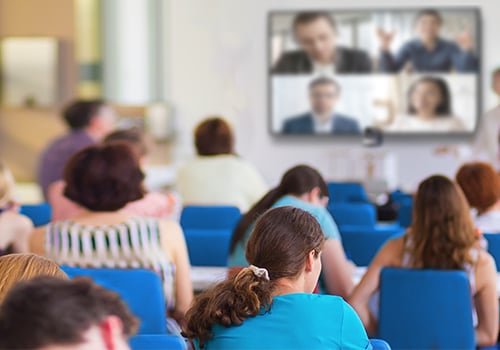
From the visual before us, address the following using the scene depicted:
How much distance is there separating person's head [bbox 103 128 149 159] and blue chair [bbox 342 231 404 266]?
1505mm

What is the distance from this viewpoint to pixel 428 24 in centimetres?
A: 1123

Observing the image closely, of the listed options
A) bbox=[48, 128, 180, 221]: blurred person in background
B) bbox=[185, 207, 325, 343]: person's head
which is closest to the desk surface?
bbox=[48, 128, 180, 221]: blurred person in background

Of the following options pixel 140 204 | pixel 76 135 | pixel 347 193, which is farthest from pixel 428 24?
pixel 140 204

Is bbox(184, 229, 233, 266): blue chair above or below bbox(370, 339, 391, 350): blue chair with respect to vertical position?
below

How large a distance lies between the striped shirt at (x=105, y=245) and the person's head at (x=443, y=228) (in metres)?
1.05

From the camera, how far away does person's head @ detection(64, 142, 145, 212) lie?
3896mm

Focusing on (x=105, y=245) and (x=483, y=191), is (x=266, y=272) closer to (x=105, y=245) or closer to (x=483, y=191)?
(x=105, y=245)

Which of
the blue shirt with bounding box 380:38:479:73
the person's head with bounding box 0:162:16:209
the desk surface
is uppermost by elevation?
the blue shirt with bounding box 380:38:479:73

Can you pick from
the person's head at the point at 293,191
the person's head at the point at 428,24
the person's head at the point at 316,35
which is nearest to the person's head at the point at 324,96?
the person's head at the point at 316,35

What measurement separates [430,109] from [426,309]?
767cm

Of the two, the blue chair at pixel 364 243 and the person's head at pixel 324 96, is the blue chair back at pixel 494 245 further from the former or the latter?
the person's head at pixel 324 96

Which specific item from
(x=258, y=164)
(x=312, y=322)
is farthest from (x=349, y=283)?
(x=258, y=164)

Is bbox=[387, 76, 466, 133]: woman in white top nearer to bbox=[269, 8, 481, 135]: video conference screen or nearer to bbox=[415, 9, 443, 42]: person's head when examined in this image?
bbox=[269, 8, 481, 135]: video conference screen

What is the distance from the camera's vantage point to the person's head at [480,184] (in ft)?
15.9
